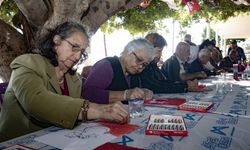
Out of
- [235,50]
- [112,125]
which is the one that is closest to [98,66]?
[112,125]

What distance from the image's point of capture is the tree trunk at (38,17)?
3797mm

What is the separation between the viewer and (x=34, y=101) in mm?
1624

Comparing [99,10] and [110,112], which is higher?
[99,10]

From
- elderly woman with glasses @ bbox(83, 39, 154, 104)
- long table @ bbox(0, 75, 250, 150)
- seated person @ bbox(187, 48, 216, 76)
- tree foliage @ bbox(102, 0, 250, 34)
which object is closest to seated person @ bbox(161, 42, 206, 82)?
seated person @ bbox(187, 48, 216, 76)

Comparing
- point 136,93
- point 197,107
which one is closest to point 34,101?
point 136,93

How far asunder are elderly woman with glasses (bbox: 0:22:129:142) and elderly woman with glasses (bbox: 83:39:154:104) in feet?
1.30

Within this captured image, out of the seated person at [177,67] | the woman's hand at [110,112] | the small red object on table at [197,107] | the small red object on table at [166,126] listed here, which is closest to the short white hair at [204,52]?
the seated person at [177,67]

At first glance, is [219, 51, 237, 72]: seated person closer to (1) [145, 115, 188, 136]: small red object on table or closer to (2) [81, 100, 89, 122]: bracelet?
(1) [145, 115, 188, 136]: small red object on table

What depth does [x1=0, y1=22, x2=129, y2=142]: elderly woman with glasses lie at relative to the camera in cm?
163

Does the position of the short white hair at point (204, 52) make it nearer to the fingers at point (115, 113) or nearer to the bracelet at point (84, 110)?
the fingers at point (115, 113)

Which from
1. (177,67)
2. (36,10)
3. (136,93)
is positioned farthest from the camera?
(177,67)

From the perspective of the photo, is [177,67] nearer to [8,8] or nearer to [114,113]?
[114,113]

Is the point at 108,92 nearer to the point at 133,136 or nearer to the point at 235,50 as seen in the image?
the point at 133,136

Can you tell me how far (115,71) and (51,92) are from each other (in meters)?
1.20
